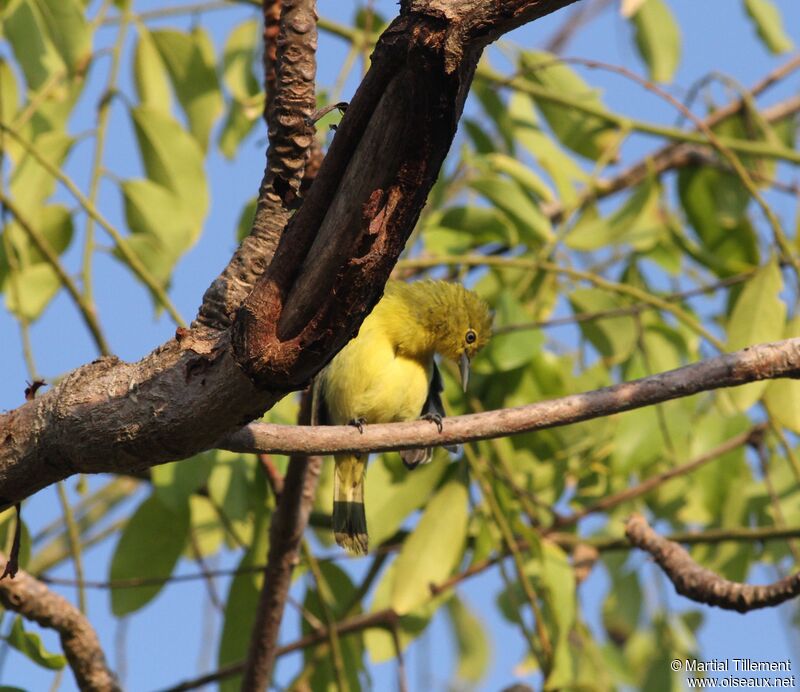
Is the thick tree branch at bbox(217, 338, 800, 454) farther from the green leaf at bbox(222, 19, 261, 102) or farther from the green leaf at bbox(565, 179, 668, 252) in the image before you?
the green leaf at bbox(222, 19, 261, 102)

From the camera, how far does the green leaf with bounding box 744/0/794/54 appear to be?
4.73 metres

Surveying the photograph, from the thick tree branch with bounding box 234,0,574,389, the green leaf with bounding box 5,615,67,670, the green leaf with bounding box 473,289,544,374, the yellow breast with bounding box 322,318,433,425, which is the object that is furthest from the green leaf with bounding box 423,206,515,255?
the thick tree branch with bounding box 234,0,574,389

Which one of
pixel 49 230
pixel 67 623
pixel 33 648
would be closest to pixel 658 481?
pixel 67 623

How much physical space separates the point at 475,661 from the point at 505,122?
3163 millimetres

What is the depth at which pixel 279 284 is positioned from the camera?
5.98ft

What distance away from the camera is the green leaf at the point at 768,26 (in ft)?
15.5

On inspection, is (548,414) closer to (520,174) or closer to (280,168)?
(280,168)

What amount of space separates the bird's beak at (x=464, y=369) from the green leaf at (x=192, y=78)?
1279 millimetres

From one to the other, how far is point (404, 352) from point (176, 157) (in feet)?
3.96

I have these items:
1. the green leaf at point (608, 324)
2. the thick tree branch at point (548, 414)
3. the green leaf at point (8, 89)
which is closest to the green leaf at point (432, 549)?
the green leaf at point (608, 324)

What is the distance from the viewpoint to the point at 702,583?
2.99 meters

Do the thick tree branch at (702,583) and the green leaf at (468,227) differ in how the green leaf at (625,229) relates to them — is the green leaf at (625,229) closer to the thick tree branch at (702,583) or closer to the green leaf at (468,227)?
the green leaf at (468,227)

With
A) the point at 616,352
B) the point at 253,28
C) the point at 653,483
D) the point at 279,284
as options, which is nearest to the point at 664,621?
the point at 653,483

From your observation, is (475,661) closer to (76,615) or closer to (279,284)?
(76,615)
